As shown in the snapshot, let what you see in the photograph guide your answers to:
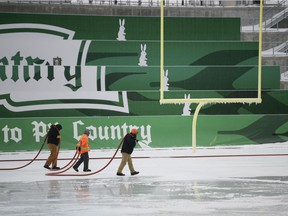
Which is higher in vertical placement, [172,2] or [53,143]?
[172,2]

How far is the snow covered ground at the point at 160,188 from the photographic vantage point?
11352 mm

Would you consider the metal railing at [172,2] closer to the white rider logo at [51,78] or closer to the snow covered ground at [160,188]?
the white rider logo at [51,78]

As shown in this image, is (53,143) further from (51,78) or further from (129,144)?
(51,78)

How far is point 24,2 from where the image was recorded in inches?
1174

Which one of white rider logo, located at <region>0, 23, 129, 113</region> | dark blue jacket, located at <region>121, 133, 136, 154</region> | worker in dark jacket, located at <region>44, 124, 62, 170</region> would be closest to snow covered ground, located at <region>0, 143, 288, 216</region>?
worker in dark jacket, located at <region>44, 124, 62, 170</region>

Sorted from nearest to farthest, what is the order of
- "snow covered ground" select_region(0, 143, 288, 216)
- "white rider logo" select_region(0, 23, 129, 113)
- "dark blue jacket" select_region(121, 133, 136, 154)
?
"snow covered ground" select_region(0, 143, 288, 216), "dark blue jacket" select_region(121, 133, 136, 154), "white rider logo" select_region(0, 23, 129, 113)

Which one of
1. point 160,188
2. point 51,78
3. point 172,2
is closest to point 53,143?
point 160,188

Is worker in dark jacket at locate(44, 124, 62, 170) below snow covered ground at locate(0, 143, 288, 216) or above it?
above

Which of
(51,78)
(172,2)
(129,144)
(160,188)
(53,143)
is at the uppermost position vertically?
(172,2)

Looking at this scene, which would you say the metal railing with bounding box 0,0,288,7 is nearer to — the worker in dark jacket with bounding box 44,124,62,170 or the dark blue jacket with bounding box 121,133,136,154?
the worker in dark jacket with bounding box 44,124,62,170

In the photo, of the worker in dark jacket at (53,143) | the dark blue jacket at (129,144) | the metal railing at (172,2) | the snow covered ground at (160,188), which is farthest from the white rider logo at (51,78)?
the dark blue jacket at (129,144)

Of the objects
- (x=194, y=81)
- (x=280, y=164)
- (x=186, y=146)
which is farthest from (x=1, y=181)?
(x=194, y=81)

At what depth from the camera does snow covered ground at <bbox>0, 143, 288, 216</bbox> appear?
1135cm

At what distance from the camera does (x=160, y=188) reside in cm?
1404
